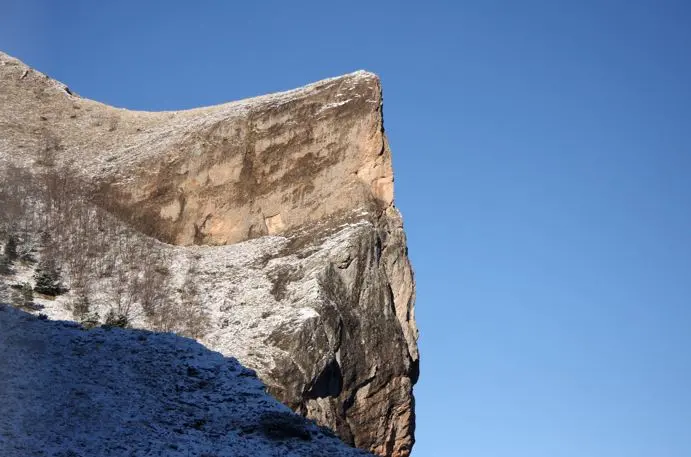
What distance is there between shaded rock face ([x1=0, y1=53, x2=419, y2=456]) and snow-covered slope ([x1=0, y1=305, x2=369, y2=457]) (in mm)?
2657

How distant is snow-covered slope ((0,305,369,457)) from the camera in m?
23.2

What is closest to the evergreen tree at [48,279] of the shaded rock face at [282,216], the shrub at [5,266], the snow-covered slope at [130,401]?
the shrub at [5,266]

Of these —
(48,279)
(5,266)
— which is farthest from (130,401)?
(5,266)

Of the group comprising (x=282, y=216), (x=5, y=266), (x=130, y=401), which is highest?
(x=282, y=216)

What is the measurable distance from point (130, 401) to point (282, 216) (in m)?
17.6

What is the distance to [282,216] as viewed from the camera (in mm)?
42375

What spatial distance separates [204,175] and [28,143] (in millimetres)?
8734

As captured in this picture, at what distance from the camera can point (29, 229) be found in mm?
37312

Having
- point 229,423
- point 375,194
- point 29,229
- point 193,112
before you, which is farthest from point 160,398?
point 193,112

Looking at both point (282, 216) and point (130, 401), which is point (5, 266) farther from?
point (282, 216)

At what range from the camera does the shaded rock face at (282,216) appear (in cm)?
3338

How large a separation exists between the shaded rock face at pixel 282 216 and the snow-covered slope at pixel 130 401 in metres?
2.66

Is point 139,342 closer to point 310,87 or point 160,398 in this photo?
point 160,398

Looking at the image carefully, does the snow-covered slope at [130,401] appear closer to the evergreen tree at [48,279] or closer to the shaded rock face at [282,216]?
the shaded rock face at [282,216]
